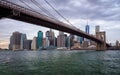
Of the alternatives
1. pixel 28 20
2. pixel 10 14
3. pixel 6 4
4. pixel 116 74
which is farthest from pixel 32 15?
pixel 116 74

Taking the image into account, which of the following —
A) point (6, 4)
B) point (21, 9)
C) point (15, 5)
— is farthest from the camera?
point (21, 9)

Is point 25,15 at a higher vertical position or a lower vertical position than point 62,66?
higher

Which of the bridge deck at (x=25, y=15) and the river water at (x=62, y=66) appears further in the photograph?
the bridge deck at (x=25, y=15)

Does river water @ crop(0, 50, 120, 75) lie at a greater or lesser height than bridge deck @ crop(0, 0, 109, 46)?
lesser

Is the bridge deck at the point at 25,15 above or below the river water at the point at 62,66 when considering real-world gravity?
above

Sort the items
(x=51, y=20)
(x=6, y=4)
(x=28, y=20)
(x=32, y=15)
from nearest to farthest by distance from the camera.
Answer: (x=6, y=4)
(x=32, y=15)
(x=28, y=20)
(x=51, y=20)

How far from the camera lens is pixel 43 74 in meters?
19.8

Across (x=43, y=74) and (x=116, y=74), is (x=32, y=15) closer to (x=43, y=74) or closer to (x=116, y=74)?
(x=43, y=74)

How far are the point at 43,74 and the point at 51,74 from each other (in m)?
0.81

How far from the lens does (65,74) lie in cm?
1933

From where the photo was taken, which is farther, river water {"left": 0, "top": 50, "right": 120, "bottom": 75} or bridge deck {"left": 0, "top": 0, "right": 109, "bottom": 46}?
bridge deck {"left": 0, "top": 0, "right": 109, "bottom": 46}

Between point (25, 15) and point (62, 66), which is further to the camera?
point (25, 15)

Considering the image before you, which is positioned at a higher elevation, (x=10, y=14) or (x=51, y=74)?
(x=10, y=14)

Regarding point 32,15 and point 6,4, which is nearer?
point 6,4
